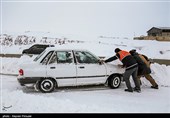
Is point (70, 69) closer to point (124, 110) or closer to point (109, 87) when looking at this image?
point (109, 87)

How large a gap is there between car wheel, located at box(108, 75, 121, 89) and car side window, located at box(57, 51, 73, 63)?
176 centimetres

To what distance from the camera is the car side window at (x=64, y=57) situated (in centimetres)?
854

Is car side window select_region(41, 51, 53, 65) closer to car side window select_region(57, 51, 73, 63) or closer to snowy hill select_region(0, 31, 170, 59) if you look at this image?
car side window select_region(57, 51, 73, 63)

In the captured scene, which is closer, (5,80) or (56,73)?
(56,73)

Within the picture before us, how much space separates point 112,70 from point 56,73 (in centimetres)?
220

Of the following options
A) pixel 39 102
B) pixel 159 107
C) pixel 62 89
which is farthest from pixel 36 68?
pixel 159 107

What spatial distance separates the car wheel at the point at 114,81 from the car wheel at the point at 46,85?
2.26 m

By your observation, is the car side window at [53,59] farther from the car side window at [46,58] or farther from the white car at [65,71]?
the car side window at [46,58]

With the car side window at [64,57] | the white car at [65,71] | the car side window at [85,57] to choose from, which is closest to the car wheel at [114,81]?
the white car at [65,71]

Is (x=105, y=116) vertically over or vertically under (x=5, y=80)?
under

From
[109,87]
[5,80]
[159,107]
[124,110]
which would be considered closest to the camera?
[124,110]

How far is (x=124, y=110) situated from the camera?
6.34 m

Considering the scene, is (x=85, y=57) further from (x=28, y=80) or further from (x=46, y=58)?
(x=28, y=80)

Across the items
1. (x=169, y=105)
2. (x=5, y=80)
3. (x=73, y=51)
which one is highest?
(x=73, y=51)
